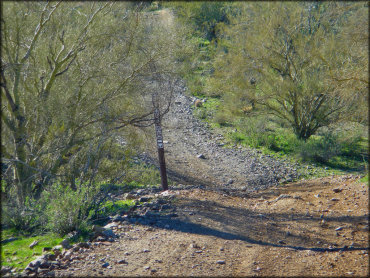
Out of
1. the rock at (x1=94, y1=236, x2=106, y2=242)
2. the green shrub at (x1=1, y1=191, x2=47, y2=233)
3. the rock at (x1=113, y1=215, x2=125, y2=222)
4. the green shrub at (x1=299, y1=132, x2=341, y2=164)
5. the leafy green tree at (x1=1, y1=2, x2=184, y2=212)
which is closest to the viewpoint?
the rock at (x1=94, y1=236, x2=106, y2=242)

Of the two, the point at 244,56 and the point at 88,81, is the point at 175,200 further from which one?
the point at 244,56

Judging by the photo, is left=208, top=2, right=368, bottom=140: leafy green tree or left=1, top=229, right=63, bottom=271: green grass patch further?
left=208, top=2, right=368, bottom=140: leafy green tree

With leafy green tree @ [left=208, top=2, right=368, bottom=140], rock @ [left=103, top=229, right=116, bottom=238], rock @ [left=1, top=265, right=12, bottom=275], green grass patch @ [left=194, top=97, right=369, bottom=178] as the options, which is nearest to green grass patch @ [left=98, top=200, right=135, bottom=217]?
rock @ [left=103, top=229, right=116, bottom=238]

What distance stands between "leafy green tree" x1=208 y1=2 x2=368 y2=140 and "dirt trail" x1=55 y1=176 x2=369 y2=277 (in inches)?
254

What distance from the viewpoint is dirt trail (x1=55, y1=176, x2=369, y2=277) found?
4.43 m

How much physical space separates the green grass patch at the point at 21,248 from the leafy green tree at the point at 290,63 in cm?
964

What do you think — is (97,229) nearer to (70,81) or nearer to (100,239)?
(100,239)

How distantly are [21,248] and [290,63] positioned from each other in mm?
11537

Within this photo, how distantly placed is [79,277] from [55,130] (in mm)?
3526

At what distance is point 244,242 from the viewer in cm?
537

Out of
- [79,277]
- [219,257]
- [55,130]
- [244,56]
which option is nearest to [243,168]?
[244,56]

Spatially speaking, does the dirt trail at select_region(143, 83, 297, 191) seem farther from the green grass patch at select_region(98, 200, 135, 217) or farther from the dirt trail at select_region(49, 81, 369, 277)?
the green grass patch at select_region(98, 200, 135, 217)

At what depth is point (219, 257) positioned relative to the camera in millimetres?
4754

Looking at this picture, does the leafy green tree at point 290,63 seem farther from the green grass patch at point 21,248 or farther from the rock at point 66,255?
the rock at point 66,255
